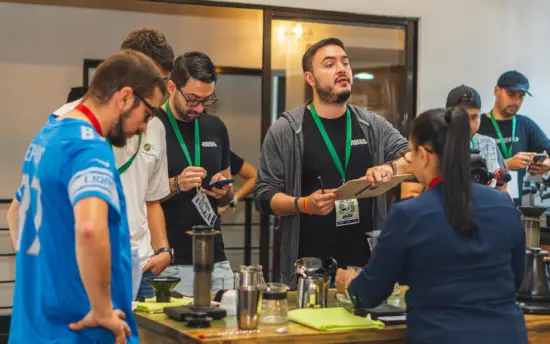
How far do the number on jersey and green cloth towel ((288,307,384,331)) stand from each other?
93 centimetres

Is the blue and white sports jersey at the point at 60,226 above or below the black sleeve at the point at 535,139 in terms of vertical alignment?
below

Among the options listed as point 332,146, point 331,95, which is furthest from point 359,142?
point 331,95

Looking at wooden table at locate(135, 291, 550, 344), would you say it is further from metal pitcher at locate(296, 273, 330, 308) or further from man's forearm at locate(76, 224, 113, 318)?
man's forearm at locate(76, 224, 113, 318)

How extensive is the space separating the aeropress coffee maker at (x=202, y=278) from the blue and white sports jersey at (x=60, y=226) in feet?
1.60

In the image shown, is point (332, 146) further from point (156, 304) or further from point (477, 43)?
point (477, 43)

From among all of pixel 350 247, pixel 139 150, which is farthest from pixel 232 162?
pixel 139 150

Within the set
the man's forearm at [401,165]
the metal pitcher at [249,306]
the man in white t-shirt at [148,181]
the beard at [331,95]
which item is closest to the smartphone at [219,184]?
the man in white t-shirt at [148,181]

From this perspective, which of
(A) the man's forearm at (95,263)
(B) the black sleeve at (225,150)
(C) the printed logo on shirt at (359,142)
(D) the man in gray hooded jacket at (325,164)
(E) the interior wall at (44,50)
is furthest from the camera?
(E) the interior wall at (44,50)

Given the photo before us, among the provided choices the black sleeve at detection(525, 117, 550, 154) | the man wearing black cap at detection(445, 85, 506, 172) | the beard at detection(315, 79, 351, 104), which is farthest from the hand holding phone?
the black sleeve at detection(525, 117, 550, 154)

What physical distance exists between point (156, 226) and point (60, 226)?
1.26 metres

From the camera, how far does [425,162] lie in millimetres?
2531

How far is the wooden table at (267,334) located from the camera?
8.36ft

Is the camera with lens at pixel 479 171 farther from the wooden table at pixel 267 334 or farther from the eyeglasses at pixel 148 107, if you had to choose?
the eyeglasses at pixel 148 107

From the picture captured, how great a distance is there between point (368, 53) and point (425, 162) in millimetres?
3972
